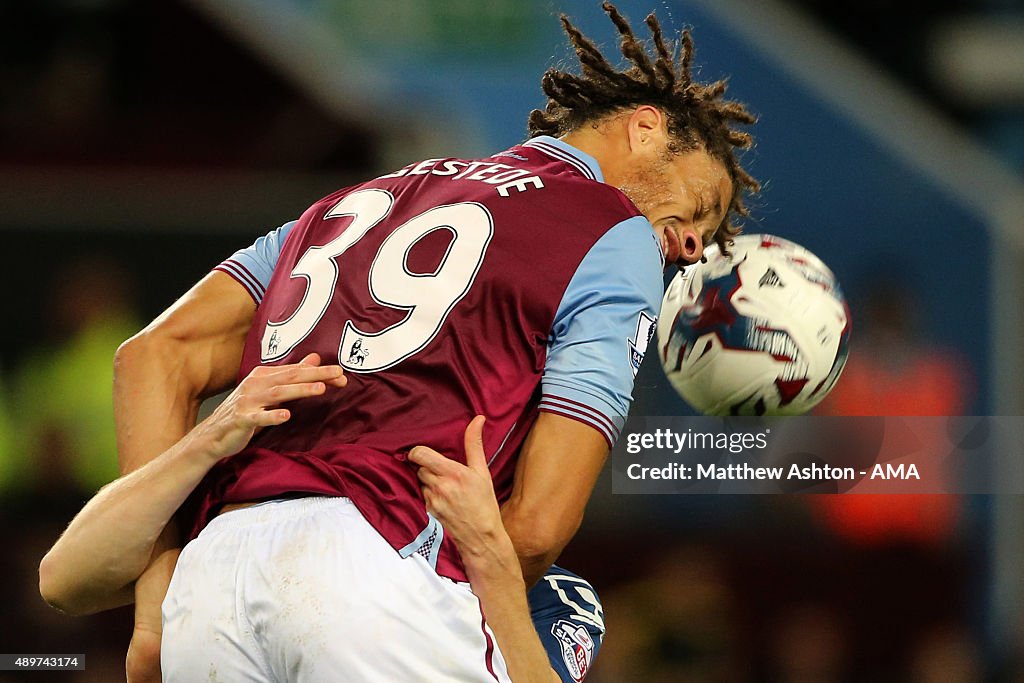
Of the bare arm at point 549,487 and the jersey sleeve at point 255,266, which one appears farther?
the jersey sleeve at point 255,266

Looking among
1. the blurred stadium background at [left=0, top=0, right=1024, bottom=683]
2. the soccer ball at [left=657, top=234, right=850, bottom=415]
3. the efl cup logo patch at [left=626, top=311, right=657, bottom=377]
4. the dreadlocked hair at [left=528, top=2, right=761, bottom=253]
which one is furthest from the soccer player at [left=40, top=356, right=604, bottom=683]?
the blurred stadium background at [left=0, top=0, right=1024, bottom=683]

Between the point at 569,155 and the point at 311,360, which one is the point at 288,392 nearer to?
the point at 311,360

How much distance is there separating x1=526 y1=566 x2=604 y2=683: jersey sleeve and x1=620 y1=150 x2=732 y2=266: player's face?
65 centimetres

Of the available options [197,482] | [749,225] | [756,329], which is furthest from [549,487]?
[749,225]

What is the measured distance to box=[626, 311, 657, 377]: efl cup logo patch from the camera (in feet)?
6.19

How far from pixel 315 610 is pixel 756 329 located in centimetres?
165

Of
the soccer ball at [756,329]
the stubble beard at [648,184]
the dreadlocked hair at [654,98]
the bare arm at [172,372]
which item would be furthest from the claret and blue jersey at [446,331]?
the soccer ball at [756,329]

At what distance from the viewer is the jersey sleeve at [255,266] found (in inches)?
86.2

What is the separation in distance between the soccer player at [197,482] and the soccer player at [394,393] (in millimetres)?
33

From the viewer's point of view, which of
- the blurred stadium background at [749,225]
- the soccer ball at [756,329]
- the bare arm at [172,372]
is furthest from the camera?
the blurred stadium background at [749,225]

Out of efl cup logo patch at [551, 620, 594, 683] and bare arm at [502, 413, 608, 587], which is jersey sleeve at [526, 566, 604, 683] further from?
bare arm at [502, 413, 608, 587]

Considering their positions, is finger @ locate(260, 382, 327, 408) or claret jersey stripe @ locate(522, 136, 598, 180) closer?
finger @ locate(260, 382, 327, 408)

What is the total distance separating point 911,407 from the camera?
488cm

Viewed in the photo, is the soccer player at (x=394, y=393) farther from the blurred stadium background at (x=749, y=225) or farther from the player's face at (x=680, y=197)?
the blurred stadium background at (x=749, y=225)
